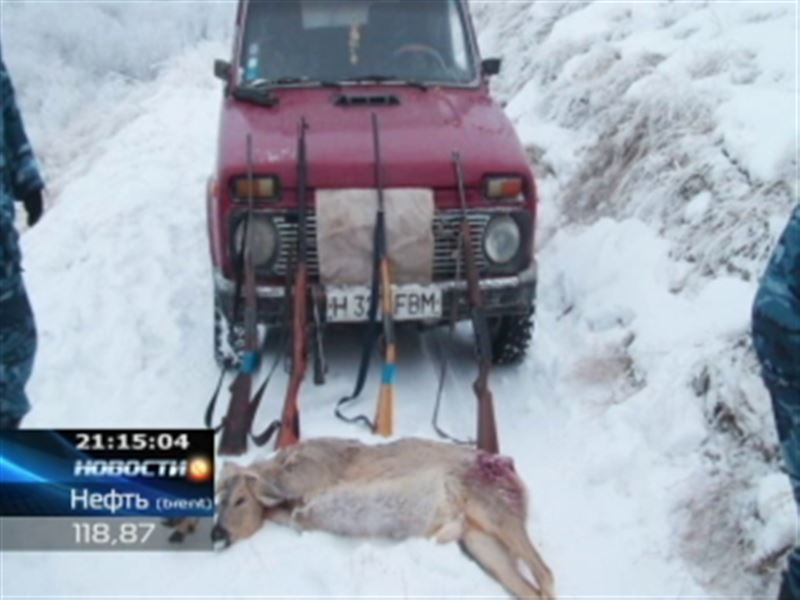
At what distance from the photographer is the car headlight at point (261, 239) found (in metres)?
5.07

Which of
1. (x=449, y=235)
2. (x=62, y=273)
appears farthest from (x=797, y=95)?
(x=62, y=273)

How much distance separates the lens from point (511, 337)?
5656 millimetres

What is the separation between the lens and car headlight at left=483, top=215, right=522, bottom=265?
5250 mm

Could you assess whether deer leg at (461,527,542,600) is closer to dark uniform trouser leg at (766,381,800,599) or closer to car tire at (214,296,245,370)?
dark uniform trouser leg at (766,381,800,599)

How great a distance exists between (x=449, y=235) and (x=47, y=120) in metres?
12.5

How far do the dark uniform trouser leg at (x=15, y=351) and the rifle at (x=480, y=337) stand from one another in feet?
6.37

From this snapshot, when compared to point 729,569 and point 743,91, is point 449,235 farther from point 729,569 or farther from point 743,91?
point 743,91

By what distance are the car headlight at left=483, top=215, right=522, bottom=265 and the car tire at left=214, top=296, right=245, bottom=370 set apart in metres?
1.35

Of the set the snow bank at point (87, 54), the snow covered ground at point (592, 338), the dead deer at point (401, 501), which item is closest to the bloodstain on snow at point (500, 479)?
the dead deer at point (401, 501)

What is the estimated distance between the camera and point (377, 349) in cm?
586

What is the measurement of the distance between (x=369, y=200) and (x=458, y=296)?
25.7 inches

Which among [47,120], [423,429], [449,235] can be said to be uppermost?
[449,235]

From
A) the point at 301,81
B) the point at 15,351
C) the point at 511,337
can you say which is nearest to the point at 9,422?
the point at 15,351

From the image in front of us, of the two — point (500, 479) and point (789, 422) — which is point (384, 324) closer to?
point (500, 479)
